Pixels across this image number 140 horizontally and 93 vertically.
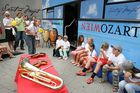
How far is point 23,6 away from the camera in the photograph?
13.2 m

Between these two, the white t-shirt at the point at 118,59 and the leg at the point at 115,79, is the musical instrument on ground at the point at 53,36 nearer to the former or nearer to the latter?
the white t-shirt at the point at 118,59

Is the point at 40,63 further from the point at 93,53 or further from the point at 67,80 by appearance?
the point at 93,53

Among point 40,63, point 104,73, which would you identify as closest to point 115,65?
point 104,73

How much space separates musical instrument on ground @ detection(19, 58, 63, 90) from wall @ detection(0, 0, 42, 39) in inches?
387

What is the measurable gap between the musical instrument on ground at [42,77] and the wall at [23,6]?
32.3 feet

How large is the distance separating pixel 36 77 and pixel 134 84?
1630mm

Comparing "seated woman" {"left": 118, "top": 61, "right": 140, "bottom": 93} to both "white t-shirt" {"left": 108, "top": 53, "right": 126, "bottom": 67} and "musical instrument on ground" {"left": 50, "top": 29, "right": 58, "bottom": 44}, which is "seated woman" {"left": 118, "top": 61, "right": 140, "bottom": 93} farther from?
"musical instrument on ground" {"left": 50, "top": 29, "right": 58, "bottom": 44}

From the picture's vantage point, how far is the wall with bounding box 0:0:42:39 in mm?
12600

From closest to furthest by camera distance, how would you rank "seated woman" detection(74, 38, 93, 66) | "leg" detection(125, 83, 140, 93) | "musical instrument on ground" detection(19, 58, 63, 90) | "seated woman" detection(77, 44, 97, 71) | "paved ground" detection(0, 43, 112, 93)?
"musical instrument on ground" detection(19, 58, 63, 90) → "leg" detection(125, 83, 140, 93) → "paved ground" detection(0, 43, 112, 93) → "seated woman" detection(77, 44, 97, 71) → "seated woman" detection(74, 38, 93, 66)

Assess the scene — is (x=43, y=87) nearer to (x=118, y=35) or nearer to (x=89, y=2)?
(x=118, y=35)

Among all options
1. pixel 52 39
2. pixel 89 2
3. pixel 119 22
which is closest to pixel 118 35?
pixel 119 22

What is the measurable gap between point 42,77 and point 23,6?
1079cm

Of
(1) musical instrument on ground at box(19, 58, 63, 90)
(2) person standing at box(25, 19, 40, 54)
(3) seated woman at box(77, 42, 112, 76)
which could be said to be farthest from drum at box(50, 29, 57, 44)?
(1) musical instrument on ground at box(19, 58, 63, 90)

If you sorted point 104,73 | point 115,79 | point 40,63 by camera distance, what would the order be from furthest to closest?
point 104,73, point 115,79, point 40,63
